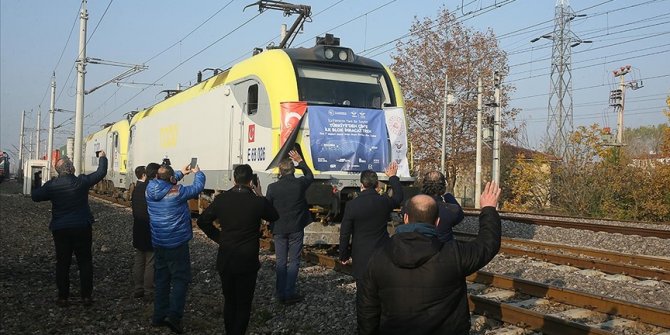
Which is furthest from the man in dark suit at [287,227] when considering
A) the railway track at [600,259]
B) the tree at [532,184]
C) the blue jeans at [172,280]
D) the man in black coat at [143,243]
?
the tree at [532,184]

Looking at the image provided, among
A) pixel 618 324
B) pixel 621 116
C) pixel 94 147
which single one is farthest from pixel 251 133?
pixel 621 116

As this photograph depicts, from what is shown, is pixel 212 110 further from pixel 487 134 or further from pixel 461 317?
pixel 487 134

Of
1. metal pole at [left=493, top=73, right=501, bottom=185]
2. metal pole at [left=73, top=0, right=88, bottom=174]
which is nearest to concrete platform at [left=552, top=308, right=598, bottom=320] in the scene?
metal pole at [left=73, top=0, right=88, bottom=174]

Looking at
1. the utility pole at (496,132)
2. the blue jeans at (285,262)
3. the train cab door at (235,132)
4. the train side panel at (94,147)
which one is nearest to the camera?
the blue jeans at (285,262)

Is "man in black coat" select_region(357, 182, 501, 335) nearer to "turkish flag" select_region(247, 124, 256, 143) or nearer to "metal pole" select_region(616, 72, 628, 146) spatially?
"turkish flag" select_region(247, 124, 256, 143)

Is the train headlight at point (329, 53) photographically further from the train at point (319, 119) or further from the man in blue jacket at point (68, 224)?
the man in blue jacket at point (68, 224)

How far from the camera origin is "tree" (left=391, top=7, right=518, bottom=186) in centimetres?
3538

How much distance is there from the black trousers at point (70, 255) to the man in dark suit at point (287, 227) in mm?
2143

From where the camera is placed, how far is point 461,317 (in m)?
3.21

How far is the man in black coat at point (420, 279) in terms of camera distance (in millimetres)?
3080

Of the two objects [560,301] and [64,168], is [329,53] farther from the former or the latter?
[560,301]

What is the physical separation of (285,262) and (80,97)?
16.3m

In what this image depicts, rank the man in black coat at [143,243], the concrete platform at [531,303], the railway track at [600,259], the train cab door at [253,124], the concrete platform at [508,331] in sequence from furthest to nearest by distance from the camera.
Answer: the train cab door at [253,124], the railway track at [600,259], the man in black coat at [143,243], the concrete platform at [531,303], the concrete platform at [508,331]

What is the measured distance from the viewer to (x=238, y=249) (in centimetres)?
529
